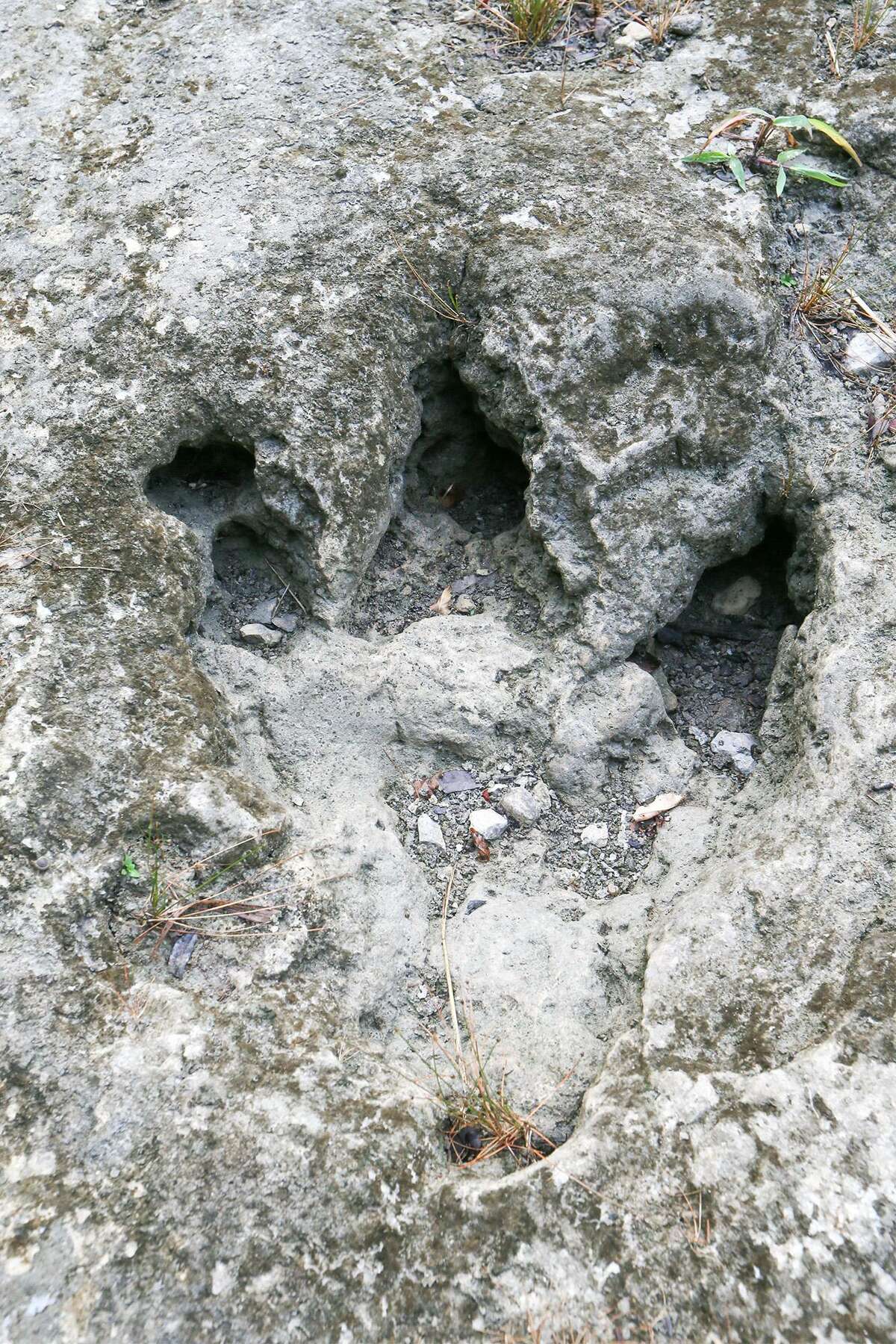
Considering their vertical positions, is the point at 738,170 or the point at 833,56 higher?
the point at 833,56

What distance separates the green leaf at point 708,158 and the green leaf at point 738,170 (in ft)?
0.05

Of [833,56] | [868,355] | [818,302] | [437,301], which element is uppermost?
[833,56]

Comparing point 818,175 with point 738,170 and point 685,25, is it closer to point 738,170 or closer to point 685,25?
point 738,170

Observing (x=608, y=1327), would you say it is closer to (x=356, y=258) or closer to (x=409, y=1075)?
(x=409, y=1075)

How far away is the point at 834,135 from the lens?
2.90 meters

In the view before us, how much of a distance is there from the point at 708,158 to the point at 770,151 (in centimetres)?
23

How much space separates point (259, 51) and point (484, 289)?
3.83 feet

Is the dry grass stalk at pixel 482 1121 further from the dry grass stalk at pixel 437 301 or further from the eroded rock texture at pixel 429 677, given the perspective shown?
the dry grass stalk at pixel 437 301

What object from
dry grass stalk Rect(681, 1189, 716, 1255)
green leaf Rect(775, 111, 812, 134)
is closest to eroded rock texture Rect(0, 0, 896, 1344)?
dry grass stalk Rect(681, 1189, 716, 1255)

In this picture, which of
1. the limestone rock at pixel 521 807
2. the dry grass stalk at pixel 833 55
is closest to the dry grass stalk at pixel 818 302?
the dry grass stalk at pixel 833 55

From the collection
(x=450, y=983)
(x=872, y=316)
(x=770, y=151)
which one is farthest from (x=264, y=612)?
(x=770, y=151)

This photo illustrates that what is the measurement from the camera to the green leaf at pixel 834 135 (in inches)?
114

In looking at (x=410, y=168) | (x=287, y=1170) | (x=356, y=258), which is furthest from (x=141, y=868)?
(x=410, y=168)

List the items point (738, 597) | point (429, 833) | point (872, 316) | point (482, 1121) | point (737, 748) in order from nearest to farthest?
point (482, 1121)
point (429, 833)
point (737, 748)
point (872, 316)
point (738, 597)
